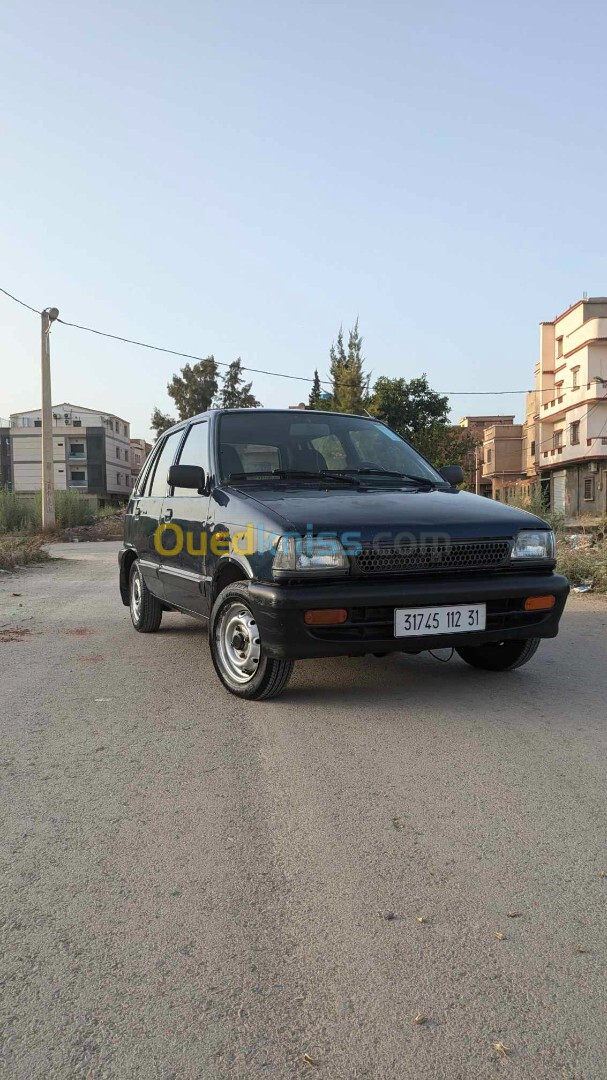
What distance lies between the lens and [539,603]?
4270 mm

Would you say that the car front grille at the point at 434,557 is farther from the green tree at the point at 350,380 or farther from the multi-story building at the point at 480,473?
the multi-story building at the point at 480,473

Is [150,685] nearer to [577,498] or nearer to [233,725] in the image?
[233,725]

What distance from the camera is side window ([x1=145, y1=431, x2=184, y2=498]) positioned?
6.03 m

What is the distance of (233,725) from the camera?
3.84 m

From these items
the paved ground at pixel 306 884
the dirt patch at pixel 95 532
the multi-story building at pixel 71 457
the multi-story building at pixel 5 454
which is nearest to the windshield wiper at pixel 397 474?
the paved ground at pixel 306 884

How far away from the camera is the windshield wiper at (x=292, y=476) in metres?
4.85

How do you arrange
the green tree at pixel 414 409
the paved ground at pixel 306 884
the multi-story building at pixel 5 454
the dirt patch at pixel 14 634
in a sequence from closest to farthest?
the paved ground at pixel 306 884 → the dirt patch at pixel 14 634 → the green tree at pixel 414 409 → the multi-story building at pixel 5 454

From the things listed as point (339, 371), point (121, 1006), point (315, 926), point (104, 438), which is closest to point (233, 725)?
point (315, 926)

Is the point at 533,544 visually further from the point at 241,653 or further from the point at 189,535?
the point at 189,535

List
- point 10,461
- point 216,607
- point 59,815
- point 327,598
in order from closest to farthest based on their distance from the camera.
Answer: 1. point 59,815
2. point 327,598
3. point 216,607
4. point 10,461

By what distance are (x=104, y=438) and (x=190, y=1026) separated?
81.7 m

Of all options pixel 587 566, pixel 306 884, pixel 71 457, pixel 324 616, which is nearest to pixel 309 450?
pixel 324 616

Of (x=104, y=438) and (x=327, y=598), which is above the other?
(x=104, y=438)

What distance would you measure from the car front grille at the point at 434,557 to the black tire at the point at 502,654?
0.66 meters
